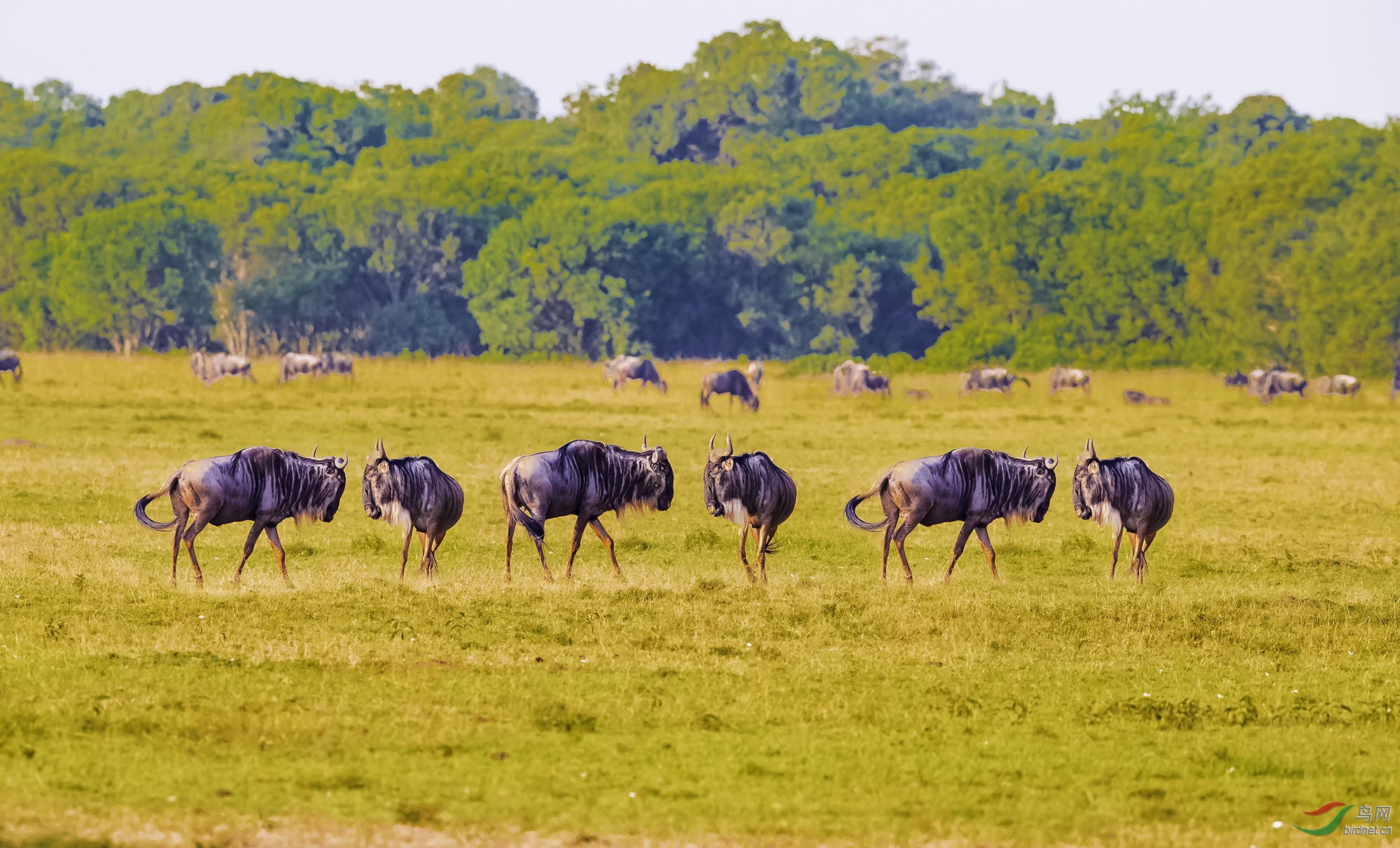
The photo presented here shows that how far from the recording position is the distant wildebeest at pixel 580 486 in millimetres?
17156

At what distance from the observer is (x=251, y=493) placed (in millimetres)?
16469

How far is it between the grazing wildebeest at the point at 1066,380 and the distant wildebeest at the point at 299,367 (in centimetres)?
2434

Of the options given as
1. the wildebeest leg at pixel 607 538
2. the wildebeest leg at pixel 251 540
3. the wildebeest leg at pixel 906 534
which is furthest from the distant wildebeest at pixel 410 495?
the wildebeest leg at pixel 906 534

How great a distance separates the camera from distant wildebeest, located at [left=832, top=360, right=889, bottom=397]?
2101 inches

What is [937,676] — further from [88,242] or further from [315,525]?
[88,242]

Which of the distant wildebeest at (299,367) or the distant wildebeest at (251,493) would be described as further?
the distant wildebeest at (299,367)

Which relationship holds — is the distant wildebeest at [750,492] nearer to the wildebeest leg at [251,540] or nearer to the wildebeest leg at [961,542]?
the wildebeest leg at [961,542]

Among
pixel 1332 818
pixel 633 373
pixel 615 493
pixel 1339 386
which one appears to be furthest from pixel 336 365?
pixel 1332 818

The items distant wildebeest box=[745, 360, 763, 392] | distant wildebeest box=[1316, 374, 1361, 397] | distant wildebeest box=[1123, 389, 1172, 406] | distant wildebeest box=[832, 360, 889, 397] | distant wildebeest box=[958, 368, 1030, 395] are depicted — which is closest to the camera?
distant wildebeest box=[1123, 389, 1172, 406]

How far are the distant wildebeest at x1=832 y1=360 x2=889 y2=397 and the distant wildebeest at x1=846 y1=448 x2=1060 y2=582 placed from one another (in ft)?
116

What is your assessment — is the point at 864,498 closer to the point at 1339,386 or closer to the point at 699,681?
the point at 699,681

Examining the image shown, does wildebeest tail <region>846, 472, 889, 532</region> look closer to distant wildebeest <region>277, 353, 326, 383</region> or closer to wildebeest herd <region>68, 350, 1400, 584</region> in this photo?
wildebeest herd <region>68, 350, 1400, 584</region>
